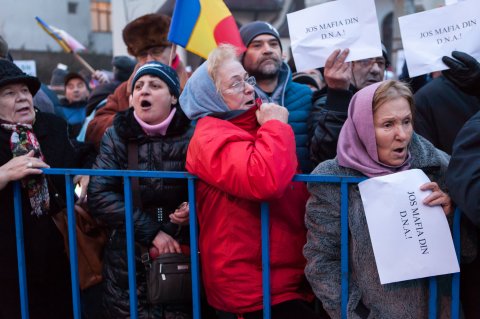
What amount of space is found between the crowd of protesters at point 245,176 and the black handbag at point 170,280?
0.08 metres

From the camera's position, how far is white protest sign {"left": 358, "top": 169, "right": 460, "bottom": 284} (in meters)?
2.01

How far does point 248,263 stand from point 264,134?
585 millimetres

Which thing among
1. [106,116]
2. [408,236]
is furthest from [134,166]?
[408,236]

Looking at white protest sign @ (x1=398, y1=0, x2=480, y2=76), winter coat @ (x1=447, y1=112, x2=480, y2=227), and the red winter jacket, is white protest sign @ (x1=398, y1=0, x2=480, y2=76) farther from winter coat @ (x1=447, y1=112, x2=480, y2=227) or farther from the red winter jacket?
the red winter jacket

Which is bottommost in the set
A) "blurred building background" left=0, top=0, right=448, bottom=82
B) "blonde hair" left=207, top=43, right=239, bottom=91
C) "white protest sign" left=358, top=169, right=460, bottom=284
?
"white protest sign" left=358, top=169, right=460, bottom=284

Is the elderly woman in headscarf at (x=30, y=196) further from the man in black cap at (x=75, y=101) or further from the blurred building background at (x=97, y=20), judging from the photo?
the blurred building background at (x=97, y=20)

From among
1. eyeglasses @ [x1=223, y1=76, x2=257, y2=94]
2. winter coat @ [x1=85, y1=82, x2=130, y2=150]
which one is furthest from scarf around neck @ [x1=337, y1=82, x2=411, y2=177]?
winter coat @ [x1=85, y1=82, x2=130, y2=150]

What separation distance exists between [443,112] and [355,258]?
1.27 metres

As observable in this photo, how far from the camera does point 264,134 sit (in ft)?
7.07

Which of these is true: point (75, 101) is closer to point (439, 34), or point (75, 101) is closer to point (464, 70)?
point (439, 34)

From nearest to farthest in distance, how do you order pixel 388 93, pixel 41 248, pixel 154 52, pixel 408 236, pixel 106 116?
1. pixel 408 236
2. pixel 388 93
3. pixel 41 248
4. pixel 106 116
5. pixel 154 52

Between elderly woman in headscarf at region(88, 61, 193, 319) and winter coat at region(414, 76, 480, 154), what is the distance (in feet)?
4.46

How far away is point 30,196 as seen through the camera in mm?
2652

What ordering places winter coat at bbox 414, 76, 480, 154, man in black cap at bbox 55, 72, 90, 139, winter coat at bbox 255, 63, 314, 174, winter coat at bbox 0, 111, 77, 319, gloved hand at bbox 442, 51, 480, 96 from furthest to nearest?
man in black cap at bbox 55, 72, 90, 139
winter coat at bbox 255, 63, 314, 174
winter coat at bbox 414, 76, 480, 154
winter coat at bbox 0, 111, 77, 319
gloved hand at bbox 442, 51, 480, 96
